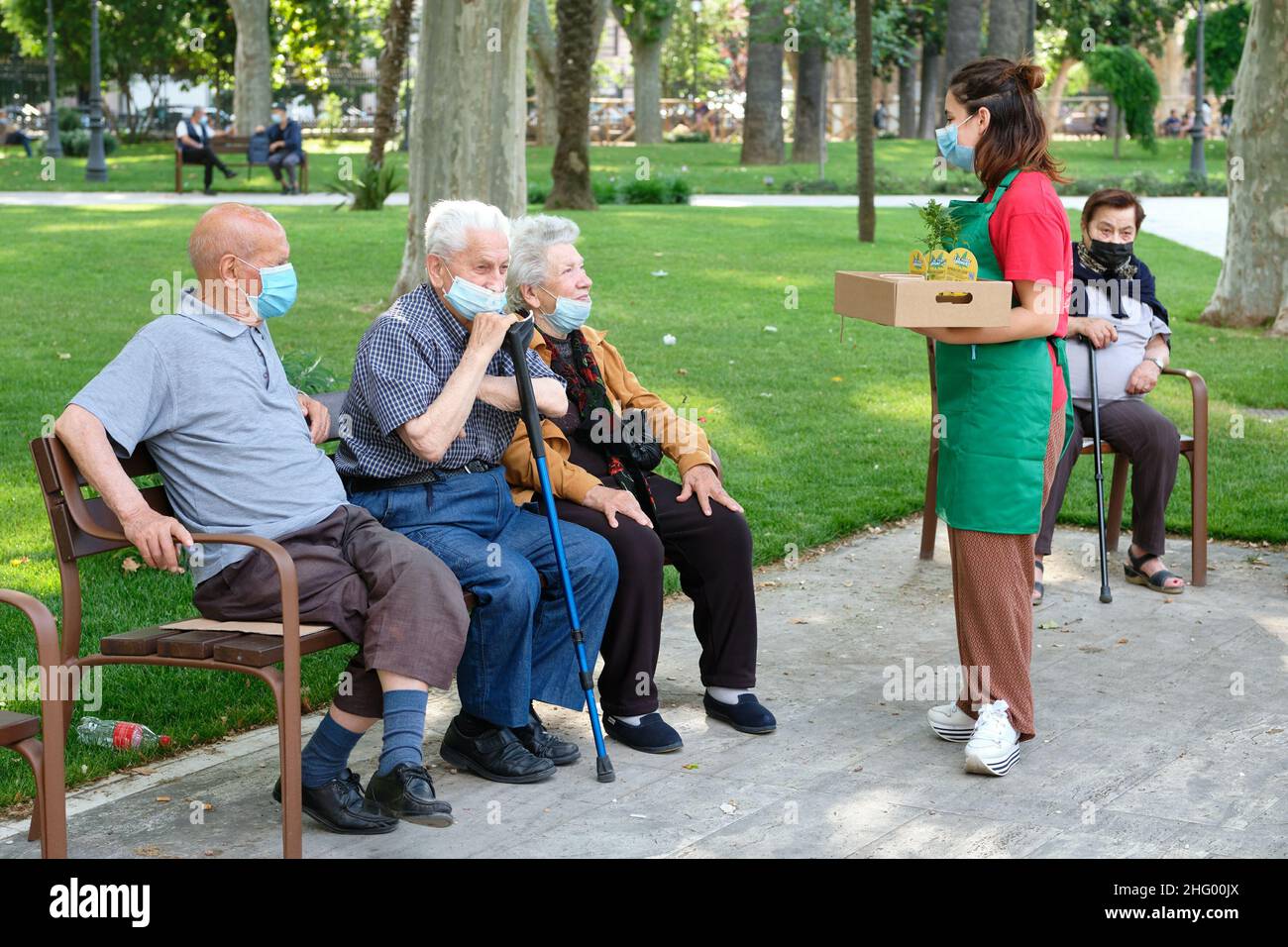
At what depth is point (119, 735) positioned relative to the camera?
4.75 m

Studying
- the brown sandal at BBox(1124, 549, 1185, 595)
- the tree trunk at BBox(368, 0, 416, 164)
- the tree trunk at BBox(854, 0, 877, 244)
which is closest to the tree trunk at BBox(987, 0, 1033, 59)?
the tree trunk at BBox(368, 0, 416, 164)

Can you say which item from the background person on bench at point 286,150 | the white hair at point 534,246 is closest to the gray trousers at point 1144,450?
the white hair at point 534,246

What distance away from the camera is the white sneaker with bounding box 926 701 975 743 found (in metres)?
4.89

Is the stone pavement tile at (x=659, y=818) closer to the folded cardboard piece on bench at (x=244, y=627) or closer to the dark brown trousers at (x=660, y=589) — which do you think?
the dark brown trousers at (x=660, y=589)

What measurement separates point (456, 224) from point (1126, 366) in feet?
10.9

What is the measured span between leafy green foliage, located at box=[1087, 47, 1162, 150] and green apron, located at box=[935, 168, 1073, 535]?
37.5 metres

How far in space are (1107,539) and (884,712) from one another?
245 cm

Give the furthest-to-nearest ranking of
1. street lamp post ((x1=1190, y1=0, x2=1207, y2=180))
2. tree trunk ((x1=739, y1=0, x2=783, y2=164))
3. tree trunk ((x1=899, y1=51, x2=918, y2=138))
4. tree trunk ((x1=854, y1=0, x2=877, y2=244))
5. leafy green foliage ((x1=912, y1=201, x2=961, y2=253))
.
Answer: tree trunk ((x1=899, y1=51, x2=918, y2=138)) → tree trunk ((x1=739, y1=0, x2=783, y2=164)) → street lamp post ((x1=1190, y1=0, x2=1207, y2=180)) → tree trunk ((x1=854, y1=0, x2=877, y2=244)) → leafy green foliage ((x1=912, y1=201, x2=961, y2=253))

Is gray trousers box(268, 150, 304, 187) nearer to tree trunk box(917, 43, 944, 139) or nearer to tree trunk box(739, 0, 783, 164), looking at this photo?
tree trunk box(739, 0, 783, 164)

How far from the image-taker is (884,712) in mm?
5199

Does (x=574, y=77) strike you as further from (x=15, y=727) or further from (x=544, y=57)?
(x=15, y=727)

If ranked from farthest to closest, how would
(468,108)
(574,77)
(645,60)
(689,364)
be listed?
(645,60)
(574,77)
(468,108)
(689,364)

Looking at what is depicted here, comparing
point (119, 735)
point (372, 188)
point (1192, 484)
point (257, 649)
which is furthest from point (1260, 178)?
point (372, 188)

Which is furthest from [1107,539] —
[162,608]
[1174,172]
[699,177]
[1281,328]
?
[1174,172]
